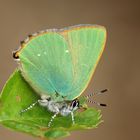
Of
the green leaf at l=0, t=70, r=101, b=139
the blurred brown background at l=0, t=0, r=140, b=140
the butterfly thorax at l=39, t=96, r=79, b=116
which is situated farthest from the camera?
the blurred brown background at l=0, t=0, r=140, b=140

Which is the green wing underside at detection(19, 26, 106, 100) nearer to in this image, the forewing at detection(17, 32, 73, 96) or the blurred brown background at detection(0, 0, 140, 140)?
the forewing at detection(17, 32, 73, 96)

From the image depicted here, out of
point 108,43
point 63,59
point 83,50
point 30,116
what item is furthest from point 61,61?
point 108,43

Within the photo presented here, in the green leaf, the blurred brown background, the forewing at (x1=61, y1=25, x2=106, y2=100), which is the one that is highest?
the forewing at (x1=61, y1=25, x2=106, y2=100)

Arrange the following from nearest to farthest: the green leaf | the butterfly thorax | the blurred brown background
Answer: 1. the green leaf
2. the butterfly thorax
3. the blurred brown background

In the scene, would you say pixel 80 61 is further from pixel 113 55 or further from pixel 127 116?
pixel 113 55

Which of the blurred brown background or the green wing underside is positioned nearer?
the green wing underside

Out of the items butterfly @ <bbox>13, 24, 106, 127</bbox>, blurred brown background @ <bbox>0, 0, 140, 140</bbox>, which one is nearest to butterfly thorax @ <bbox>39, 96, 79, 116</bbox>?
butterfly @ <bbox>13, 24, 106, 127</bbox>

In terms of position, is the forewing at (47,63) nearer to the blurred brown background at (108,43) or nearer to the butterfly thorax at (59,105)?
the butterfly thorax at (59,105)

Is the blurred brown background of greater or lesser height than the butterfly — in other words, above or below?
below
